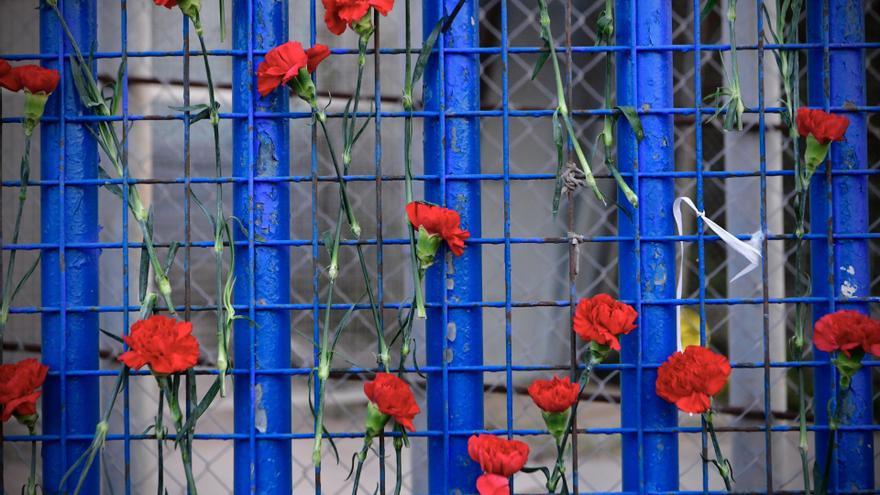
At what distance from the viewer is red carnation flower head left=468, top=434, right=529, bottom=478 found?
1.33 metres

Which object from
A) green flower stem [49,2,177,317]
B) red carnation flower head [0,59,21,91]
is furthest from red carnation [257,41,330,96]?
red carnation flower head [0,59,21,91]

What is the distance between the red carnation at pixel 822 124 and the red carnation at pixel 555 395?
1.66ft

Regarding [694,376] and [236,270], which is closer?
[694,376]

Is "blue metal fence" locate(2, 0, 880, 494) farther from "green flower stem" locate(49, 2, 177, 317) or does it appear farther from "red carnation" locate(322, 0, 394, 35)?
"red carnation" locate(322, 0, 394, 35)

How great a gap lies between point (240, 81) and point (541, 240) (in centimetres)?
52

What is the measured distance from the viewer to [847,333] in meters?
1.36

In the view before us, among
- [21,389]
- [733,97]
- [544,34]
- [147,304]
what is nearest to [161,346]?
[147,304]

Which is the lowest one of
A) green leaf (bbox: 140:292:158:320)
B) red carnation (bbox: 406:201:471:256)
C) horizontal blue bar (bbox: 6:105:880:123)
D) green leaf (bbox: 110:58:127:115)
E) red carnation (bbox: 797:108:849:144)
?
green leaf (bbox: 140:292:158:320)

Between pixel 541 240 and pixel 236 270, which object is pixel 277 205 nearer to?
pixel 236 270

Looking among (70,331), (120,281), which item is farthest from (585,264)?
(70,331)

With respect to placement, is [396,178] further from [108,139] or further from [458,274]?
[108,139]

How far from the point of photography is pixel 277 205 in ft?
4.85

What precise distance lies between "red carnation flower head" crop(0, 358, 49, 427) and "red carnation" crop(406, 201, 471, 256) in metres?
0.60

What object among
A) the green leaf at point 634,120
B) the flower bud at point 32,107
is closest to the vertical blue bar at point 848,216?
the green leaf at point 634,120
